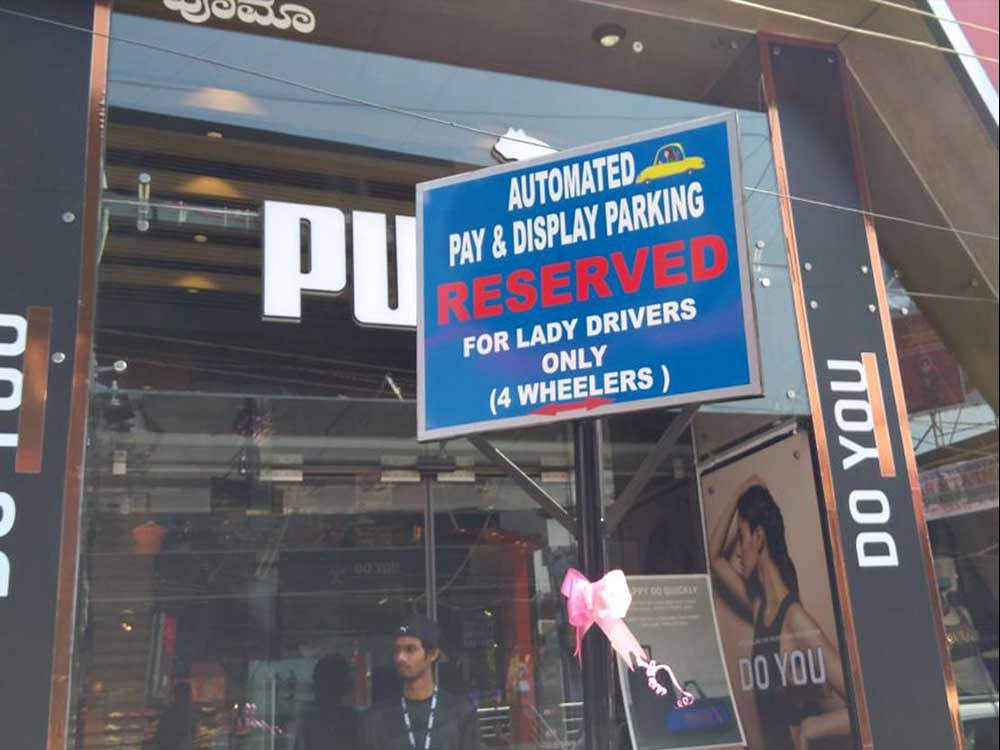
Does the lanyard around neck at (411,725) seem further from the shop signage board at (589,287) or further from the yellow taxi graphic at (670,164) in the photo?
the yellow taxi graphic at (670,164)

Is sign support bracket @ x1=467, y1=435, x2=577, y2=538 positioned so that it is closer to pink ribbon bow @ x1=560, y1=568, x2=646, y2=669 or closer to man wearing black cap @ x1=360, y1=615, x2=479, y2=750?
pink ribbon bow @ x1=560, y1=568, x2=646, y2=669

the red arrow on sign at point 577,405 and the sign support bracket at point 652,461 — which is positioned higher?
the red arrow on sign at point 577,405

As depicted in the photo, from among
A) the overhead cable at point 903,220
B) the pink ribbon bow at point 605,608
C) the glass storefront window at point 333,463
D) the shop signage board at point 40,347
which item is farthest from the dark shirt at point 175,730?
the overhead cable at point 903,220

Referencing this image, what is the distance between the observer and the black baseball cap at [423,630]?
5371 millimetres

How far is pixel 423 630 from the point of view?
5.41 meters

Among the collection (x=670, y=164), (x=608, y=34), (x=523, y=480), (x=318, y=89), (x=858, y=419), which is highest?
(x=608, y=34)

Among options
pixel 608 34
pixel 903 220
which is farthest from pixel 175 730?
pixel 903 220

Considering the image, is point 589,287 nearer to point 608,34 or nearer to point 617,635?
point 617,635

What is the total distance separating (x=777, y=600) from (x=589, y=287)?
3.23 metres

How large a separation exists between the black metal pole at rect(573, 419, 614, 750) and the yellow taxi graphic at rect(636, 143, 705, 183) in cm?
88

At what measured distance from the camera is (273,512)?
5.39m

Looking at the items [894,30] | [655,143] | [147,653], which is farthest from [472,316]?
[894,30]

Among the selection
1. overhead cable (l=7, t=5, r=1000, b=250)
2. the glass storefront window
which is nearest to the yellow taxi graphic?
the glass storefront window

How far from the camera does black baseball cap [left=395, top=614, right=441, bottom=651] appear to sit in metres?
5.37
